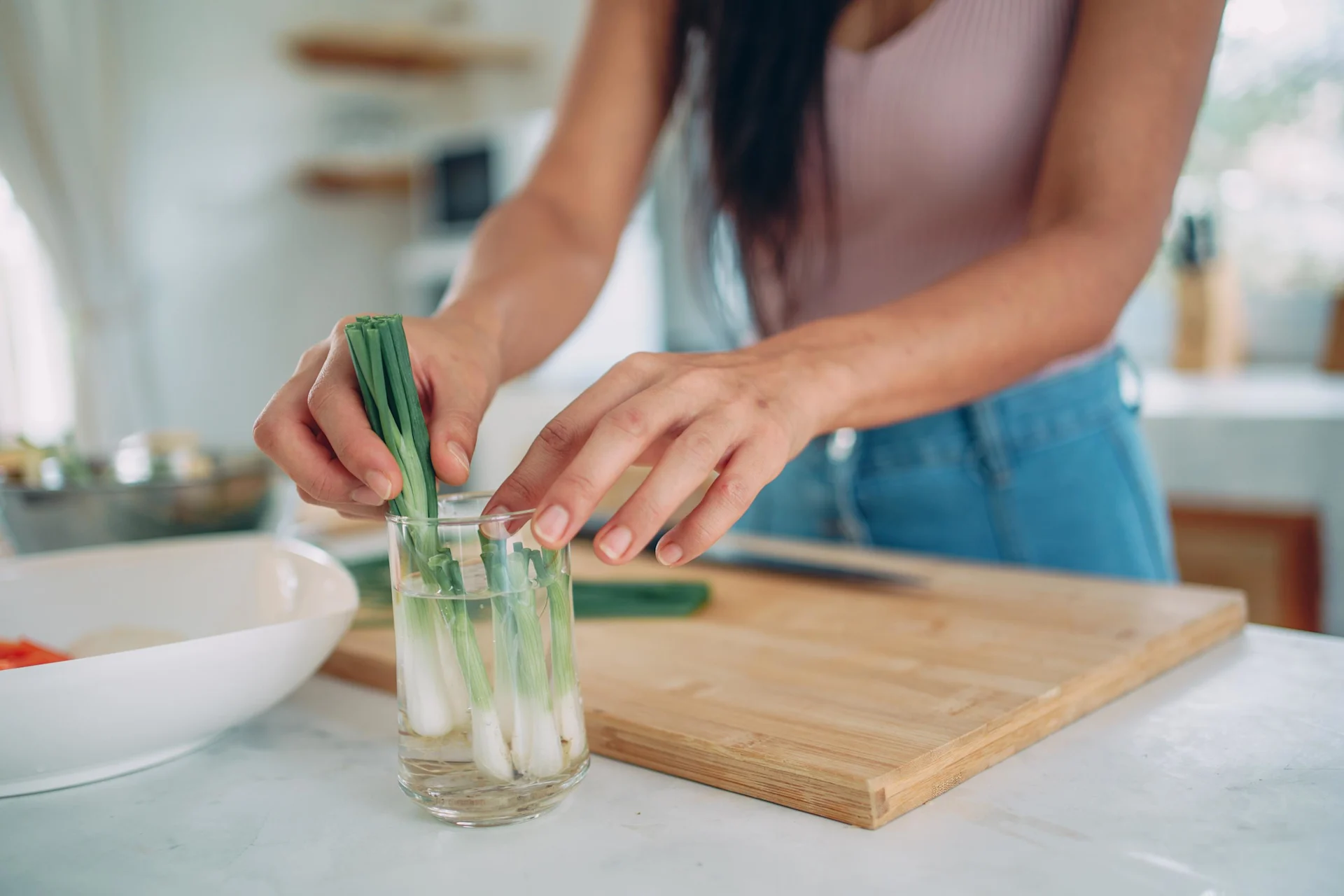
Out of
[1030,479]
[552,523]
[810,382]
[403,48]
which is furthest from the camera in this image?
[403,48]

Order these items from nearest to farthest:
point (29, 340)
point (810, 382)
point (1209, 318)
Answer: point (810, 382) < point (1209, 318) < point (29, 340)

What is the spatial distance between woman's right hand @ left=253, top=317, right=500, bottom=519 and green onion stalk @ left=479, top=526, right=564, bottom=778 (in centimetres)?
8

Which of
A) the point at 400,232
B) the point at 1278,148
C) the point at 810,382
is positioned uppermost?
the point at 400,232

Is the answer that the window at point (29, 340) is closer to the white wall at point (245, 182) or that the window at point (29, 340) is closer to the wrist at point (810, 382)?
the white wall at point (245, 182)

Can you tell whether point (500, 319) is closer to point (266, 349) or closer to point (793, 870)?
→ point (793, 870)

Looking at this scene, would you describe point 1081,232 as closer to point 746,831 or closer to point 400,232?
point 746,831

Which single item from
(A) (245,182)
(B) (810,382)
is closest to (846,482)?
(B) (810,382)

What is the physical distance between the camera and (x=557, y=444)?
1.80 feet

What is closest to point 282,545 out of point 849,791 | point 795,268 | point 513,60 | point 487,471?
point 849,791

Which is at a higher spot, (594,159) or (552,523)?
(594,159)

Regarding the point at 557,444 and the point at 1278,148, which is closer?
the point at 557,444

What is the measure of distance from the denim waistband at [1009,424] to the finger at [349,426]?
0.59 meters

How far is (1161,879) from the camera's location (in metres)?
0.45

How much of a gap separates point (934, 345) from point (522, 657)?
0.33 meters
